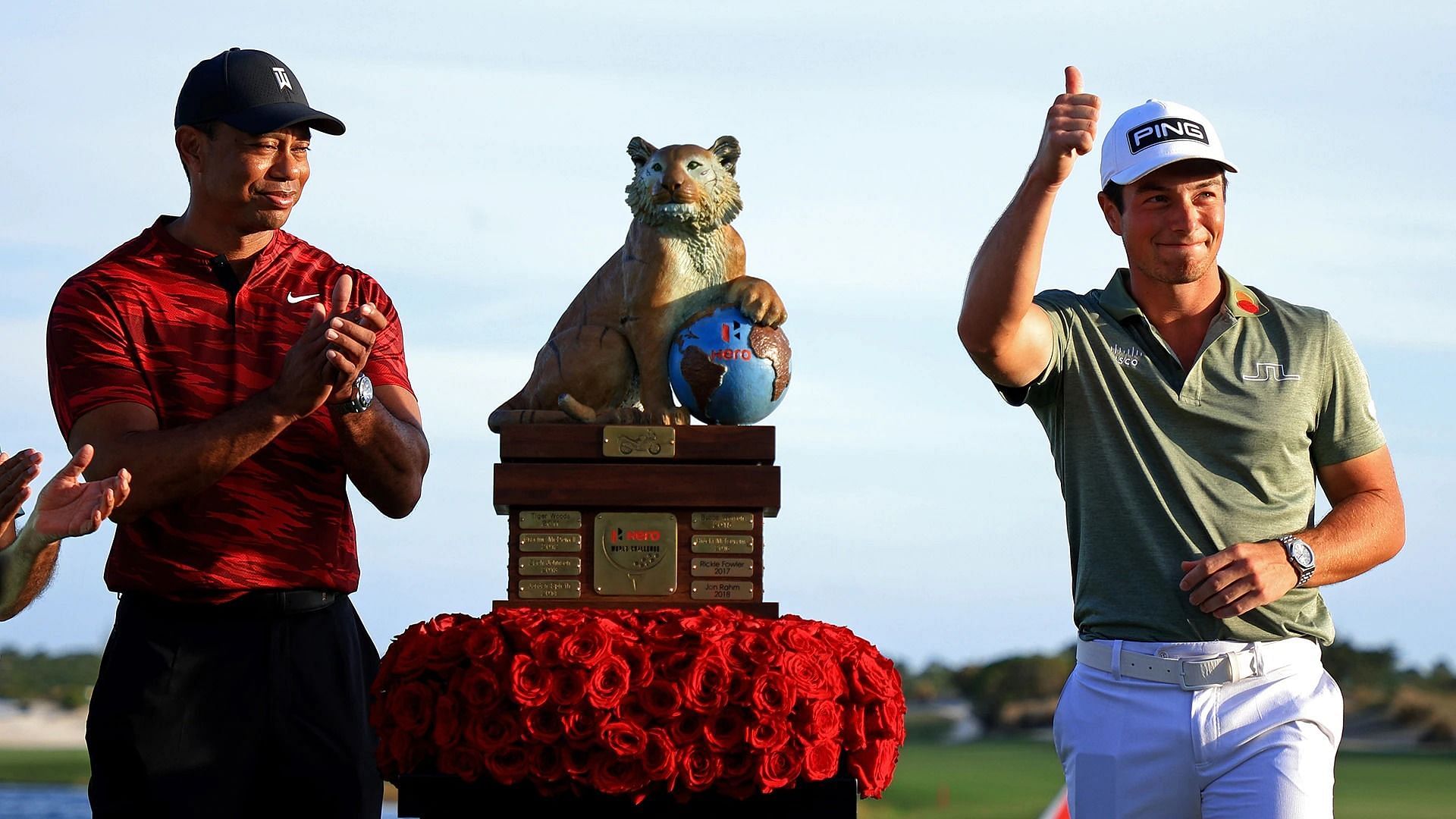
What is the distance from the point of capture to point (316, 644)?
13.3 feet

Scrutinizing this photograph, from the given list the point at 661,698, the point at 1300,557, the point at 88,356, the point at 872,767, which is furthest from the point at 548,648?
the point at 1300,557

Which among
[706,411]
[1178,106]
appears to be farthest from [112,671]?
[1178,106]

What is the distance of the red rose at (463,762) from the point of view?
385 cm

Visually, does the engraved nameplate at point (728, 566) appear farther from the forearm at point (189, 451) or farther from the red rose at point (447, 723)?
the forearm at point (189, 451)

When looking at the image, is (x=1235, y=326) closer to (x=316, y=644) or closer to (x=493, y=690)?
(x=493, y=690)

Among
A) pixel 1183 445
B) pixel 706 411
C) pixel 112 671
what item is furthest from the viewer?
pixel 706 411

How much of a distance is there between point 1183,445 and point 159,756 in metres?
2.61

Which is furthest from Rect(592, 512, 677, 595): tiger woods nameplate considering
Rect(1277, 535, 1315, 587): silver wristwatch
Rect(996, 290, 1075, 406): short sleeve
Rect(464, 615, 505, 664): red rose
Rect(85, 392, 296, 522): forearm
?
Rect(1277, 535, 1315, 587): silver wristwatch

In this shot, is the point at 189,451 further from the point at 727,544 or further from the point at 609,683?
the point at 727,544

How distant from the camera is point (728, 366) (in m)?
4.48

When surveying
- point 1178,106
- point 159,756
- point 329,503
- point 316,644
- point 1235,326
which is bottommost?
point 159,756

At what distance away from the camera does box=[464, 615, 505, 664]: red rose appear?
12.7 ft

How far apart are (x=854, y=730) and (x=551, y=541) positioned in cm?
99

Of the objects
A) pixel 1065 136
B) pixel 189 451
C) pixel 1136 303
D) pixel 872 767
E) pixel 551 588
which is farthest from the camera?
pixel 551 588
